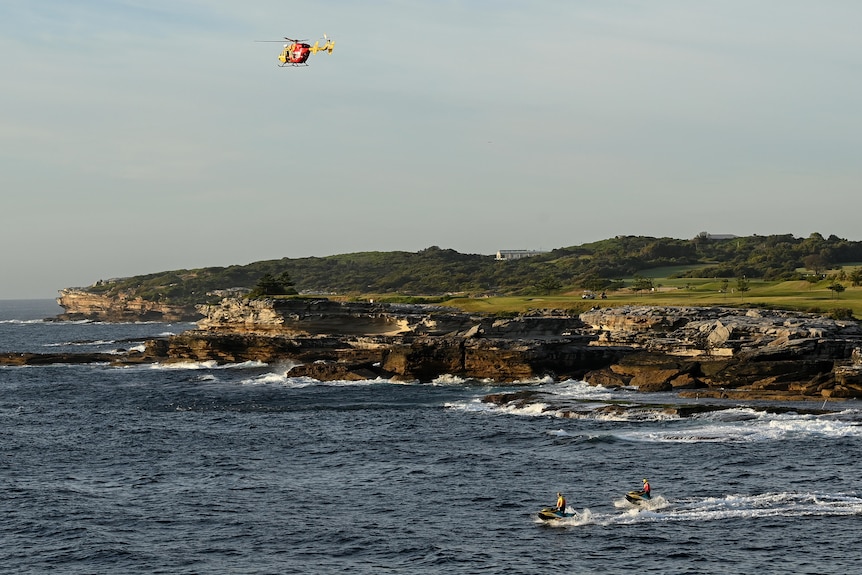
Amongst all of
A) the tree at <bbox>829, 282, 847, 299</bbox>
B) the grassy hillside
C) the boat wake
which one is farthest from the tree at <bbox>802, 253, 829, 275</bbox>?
the boat wake

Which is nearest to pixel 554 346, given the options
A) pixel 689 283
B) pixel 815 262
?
pixel 689 283

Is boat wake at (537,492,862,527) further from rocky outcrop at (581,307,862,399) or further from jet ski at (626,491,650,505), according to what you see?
rocky outcrop at (581,307,862,399)

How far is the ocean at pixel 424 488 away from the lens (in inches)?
1335

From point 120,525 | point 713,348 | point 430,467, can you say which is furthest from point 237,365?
point 120,525

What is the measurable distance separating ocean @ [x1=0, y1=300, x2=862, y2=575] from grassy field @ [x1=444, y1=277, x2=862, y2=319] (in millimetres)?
33737

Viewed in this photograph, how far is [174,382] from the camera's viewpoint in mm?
86750

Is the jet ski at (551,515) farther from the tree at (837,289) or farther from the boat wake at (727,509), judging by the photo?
the tree at (837,289)

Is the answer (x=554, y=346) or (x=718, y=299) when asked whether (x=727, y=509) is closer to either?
(x=554, y=346)

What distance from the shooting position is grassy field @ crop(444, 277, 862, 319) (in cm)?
9731

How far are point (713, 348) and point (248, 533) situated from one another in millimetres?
46101

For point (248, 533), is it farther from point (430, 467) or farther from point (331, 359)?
point (331, 359)

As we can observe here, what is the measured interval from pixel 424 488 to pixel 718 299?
70829mm

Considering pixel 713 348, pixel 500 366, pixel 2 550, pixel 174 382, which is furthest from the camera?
pixel 174 382

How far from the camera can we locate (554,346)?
263 feet
